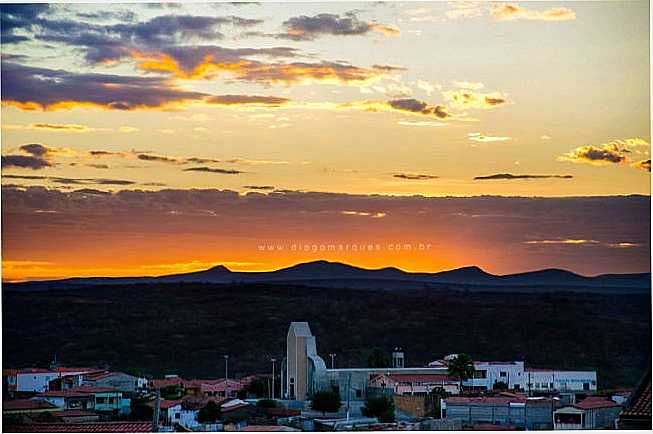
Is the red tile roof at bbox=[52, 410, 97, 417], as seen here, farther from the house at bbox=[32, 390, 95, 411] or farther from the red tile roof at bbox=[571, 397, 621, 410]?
the red tile roof at bbox=[571, 397, 621, 410]

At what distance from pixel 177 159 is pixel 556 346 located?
5657mm

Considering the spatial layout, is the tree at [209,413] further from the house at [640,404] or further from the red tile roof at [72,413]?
the house at [640,404]

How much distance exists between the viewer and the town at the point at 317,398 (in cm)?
1505

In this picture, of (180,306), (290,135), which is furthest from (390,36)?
(180,306)

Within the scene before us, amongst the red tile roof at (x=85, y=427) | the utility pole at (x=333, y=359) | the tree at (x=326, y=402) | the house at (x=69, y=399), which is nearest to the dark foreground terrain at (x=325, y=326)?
the utility pole at (x=333, y=359)

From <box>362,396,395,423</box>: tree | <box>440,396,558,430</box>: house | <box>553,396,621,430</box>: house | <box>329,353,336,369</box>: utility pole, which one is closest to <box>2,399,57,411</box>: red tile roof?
<box>362,396,395,423</box>: tree

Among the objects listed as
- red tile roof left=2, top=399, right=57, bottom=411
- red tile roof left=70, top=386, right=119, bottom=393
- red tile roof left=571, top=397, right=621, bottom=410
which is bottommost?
red tile roof left=571, top=397, right=621, bottom=410

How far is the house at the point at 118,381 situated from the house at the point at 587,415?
5.27 meters

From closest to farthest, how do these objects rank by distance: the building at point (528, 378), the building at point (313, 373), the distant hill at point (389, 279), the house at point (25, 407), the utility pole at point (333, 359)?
the house at point (25, 407) → the building at point (313, 373) → the distant hill at point (389, 279) → the building at point (528, 378) → the utility pole at point (333, 359)

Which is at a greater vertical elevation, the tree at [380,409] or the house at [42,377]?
the house at [42,377]

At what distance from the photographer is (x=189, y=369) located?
58.6 ft

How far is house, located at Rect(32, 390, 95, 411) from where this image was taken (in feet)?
51.0

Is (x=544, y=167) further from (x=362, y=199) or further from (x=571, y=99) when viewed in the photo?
(x=362, y=199)

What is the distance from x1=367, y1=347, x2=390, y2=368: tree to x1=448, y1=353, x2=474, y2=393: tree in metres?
1.15
